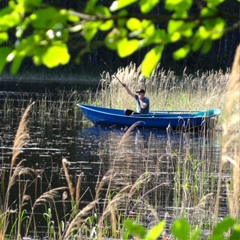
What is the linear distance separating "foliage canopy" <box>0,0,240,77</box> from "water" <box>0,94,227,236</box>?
3.78m

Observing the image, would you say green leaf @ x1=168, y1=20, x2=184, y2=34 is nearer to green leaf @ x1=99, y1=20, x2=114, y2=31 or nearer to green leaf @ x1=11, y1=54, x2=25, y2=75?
green leaf @ x1=99, y1=20, x2=114, y2=31

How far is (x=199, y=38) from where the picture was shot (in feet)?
5.70

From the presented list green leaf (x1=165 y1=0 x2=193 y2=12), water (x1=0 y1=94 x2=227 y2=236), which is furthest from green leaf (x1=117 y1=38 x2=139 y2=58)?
water (x1=0 y1=94 x2=227 y2=236)

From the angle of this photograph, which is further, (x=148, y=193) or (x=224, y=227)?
(x=148, y=193)

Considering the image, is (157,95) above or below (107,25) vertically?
above

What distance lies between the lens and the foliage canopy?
1.70 m

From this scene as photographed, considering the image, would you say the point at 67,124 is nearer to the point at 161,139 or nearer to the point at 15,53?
the point at 161,139

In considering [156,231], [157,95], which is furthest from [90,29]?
[157,95]

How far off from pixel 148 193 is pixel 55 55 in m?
7.51

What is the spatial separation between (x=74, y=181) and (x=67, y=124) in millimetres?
7815

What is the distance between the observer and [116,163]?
11734mm

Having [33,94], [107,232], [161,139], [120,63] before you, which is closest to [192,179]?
[107,232]

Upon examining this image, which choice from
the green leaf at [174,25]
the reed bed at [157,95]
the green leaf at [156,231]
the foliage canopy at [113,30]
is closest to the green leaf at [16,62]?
the foliage canopy at [113,30]

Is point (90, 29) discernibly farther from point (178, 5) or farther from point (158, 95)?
point (158, 95)
